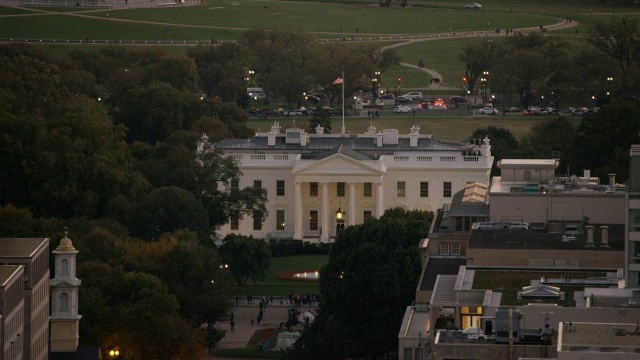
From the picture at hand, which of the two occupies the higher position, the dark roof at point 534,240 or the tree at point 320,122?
the dark roof at point 534,240

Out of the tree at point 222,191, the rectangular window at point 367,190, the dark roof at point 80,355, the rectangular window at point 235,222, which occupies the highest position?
the dark roof at point 80,355

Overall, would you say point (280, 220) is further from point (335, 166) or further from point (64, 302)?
point (64, 302)

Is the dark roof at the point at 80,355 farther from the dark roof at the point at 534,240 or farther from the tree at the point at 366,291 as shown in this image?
the dark roof at the point at 534,240

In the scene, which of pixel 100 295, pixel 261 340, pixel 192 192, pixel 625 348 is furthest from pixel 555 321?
pixel 192 192

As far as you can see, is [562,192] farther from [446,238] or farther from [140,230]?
[140,230]

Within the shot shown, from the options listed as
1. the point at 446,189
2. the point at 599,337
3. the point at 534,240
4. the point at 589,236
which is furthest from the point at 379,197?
the point at 599,337

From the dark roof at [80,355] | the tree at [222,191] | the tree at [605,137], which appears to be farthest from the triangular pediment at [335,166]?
the dark roof at [80,355]

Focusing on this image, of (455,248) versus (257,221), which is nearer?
(455,248)
